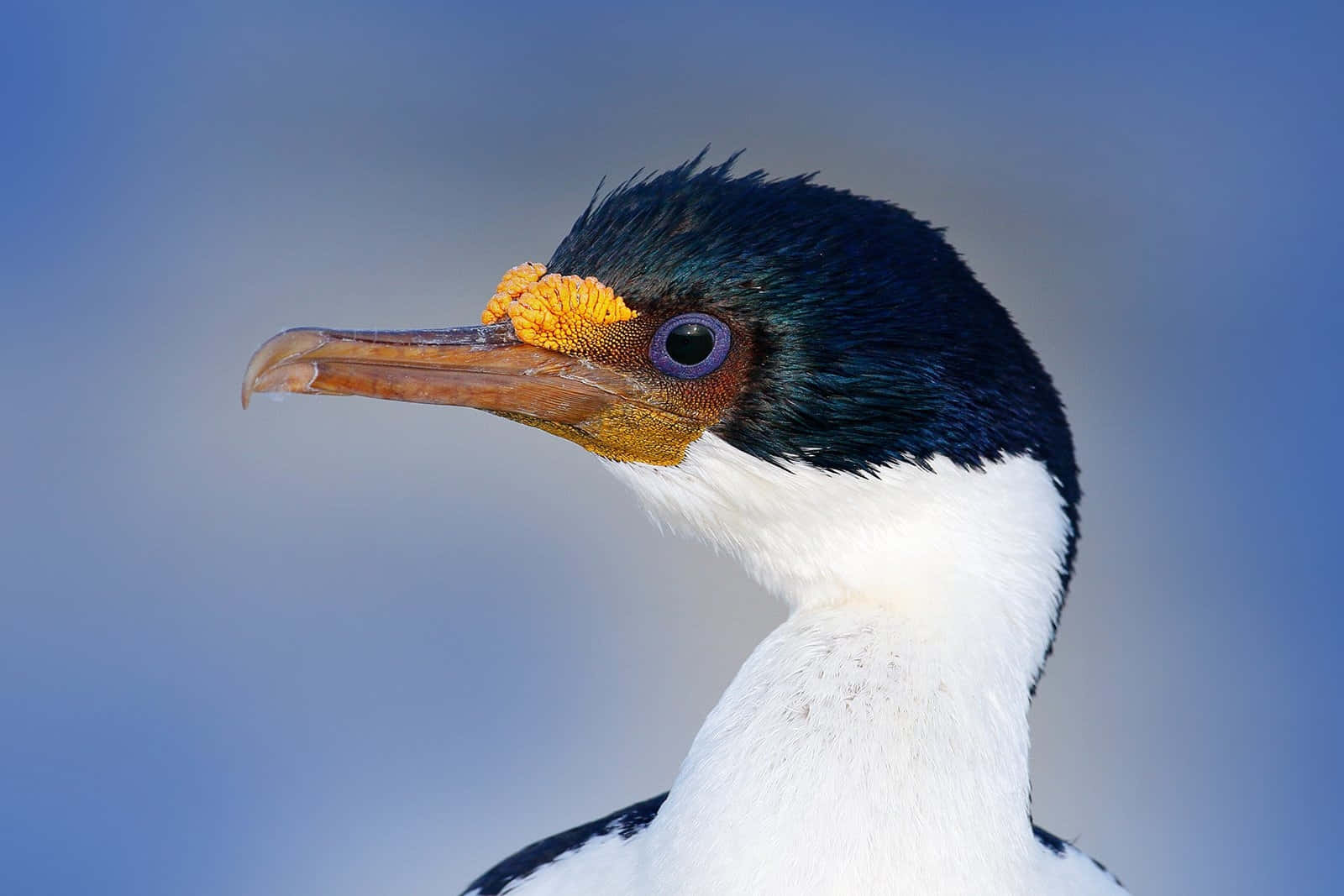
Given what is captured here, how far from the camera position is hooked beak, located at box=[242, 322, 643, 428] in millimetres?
1470

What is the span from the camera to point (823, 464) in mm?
1417

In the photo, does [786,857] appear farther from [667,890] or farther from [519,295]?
[519,295]

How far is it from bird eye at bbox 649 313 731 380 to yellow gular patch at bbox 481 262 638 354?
0.18ft

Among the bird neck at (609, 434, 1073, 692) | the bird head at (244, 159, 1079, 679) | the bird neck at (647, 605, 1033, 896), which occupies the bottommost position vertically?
the bird neck at (647, 605, 1033, 896)

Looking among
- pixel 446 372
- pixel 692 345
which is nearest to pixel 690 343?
pixel 692 345

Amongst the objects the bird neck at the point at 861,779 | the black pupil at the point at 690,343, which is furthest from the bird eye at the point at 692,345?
the bird neck at the point at 861,779

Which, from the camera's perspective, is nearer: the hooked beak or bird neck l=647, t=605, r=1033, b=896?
bird neck l=647, t=605, r=1033, b=896

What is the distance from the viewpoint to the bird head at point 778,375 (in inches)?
54.7

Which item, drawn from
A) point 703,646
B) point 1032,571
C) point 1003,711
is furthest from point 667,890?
point 703,646

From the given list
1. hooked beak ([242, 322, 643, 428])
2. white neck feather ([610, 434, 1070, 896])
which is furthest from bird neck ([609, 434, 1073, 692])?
hooked beak ([242, 322, 643, 428])

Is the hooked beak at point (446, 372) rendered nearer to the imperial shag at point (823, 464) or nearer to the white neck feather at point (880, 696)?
the imperial shag at point (823, 464)

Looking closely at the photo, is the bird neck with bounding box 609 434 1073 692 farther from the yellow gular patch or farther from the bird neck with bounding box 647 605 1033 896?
the yellow gular patch

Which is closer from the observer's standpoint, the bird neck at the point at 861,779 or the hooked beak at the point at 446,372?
the bird neck at the point at 861,779

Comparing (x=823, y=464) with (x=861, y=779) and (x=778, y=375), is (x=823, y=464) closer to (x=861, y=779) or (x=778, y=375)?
(x=778, y=375)
